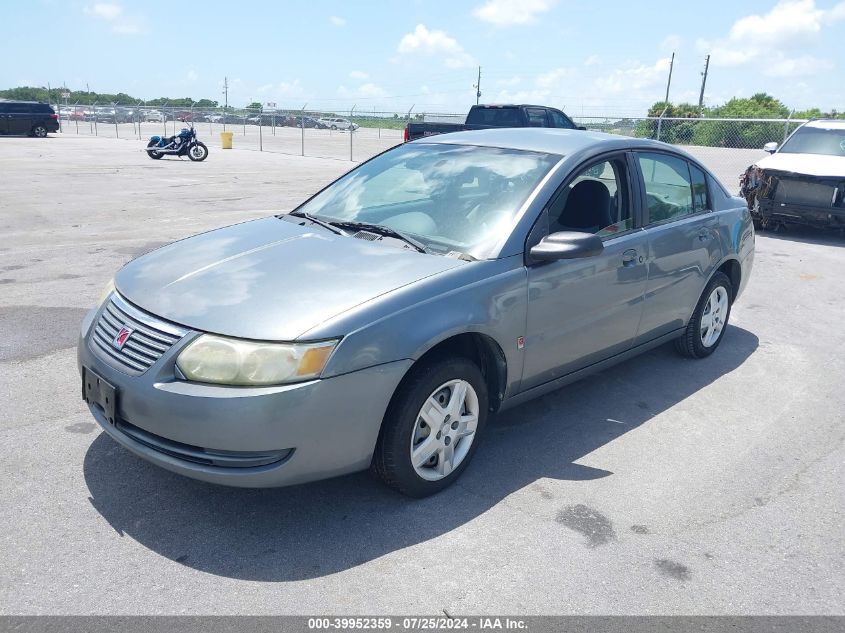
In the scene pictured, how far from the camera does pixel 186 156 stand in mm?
24547

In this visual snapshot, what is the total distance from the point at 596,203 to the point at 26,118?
3386 cm

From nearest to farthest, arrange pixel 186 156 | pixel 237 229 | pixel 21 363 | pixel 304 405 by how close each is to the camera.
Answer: pixel 304 405, pixel 237 229, pixel 21 363, pixel 186 156

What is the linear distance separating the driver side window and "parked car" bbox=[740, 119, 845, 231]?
24.7ft

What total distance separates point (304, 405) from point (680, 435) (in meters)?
2.46

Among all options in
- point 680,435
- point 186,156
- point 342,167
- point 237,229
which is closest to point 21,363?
point 237,229

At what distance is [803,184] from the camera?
10.7 metres

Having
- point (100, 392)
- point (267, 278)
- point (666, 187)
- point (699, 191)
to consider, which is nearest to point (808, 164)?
point (699, 191)

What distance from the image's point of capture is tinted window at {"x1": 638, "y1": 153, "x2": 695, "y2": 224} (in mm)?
4691

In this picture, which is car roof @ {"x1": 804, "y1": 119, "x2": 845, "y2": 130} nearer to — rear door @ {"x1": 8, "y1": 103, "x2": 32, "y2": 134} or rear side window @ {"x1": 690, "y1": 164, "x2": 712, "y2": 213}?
rear side window @ {"x1": 690, "y1": 164, "x2": 712, "y2": 213}

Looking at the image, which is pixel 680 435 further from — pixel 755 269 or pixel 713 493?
pixel 755 269

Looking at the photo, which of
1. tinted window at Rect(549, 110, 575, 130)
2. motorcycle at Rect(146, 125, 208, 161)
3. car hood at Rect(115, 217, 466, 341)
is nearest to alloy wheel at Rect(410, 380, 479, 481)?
car hood at Rect(115, 217, 466, 341)

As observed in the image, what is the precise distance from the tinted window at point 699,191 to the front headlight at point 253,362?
11.1ft

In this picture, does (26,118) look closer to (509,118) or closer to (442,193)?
Answer: (509,118)

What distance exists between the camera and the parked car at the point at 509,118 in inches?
703
